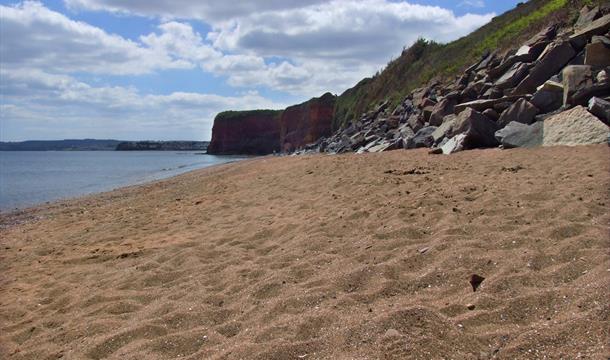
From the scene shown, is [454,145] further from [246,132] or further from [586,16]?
[246,132]

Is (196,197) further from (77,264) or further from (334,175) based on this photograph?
(77,264)

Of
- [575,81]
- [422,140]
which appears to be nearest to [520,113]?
[575,81]

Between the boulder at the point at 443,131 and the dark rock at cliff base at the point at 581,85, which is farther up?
the dark rock at cliff base at the point at 581,85

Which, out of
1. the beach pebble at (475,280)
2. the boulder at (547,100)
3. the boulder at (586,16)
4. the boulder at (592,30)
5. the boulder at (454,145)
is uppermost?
the boulder at (586,16)

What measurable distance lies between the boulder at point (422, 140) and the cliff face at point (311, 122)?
115ft

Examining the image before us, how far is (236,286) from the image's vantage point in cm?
475

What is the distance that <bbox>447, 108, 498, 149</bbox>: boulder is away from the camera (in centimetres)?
1014

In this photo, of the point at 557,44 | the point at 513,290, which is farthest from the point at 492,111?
the point at 513,290

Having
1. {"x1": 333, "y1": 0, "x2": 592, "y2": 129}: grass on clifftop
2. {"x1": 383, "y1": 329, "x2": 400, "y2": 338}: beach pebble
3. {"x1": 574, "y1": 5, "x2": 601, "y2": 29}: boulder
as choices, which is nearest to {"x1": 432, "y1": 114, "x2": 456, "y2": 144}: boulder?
{"x1": 574, "y1": 5, "x2": 601, "y2": 29}: boulder

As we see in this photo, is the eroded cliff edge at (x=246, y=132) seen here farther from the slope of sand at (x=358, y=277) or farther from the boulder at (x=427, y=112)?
the slope of sand at (x=358, y=277)

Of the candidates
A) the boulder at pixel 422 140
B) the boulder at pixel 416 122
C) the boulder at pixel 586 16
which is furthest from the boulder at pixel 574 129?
the boulder at pixel 416 122

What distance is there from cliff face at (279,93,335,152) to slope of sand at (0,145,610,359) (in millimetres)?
41297

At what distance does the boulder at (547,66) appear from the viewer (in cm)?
1067

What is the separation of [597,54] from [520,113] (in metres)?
1.84
